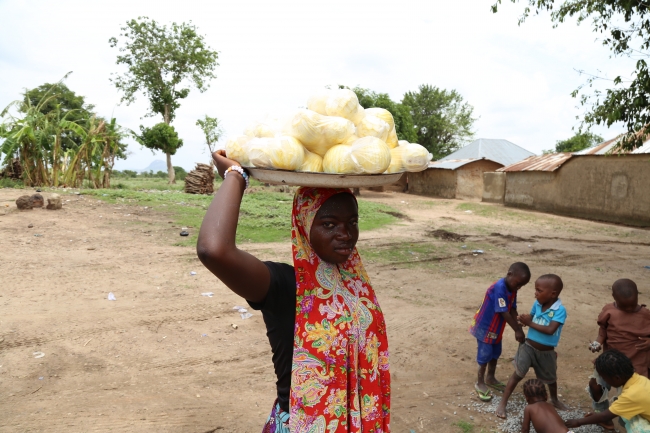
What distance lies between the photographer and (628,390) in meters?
2.85

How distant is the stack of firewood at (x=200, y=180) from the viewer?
17.6 metres

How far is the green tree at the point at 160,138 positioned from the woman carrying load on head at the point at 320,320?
73.8 feet

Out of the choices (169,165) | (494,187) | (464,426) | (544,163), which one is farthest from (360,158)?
(169,165)

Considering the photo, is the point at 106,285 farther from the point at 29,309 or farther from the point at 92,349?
the point at 92,349

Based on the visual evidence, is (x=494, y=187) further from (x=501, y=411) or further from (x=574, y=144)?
(x=501, y=411)

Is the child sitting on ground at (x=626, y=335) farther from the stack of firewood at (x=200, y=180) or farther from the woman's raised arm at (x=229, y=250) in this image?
the stack of firewood at (x=200, y=180)

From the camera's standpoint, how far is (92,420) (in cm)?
325

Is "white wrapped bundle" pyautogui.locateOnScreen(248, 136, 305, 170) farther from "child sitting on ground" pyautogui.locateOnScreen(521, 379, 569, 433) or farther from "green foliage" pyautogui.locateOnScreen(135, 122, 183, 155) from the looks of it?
"green foliage" pyautogui.locateOnScreen(135, 122, 183, 155)

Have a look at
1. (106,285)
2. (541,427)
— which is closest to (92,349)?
(106,285)

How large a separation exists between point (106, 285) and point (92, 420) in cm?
320

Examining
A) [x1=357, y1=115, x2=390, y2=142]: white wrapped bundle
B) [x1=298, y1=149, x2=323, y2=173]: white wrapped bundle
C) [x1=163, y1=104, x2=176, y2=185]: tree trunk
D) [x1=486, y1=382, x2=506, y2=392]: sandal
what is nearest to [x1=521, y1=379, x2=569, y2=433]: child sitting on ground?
[x1=486, y1=382, x2=506, y2=392]: sandal

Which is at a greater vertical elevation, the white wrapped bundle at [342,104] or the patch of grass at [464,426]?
the white wrapped bundle at [342,104]

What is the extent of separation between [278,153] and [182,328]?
401cm

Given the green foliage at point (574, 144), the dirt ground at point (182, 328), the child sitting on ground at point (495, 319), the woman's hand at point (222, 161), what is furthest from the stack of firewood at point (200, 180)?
the green foliage at point (574, 144)
